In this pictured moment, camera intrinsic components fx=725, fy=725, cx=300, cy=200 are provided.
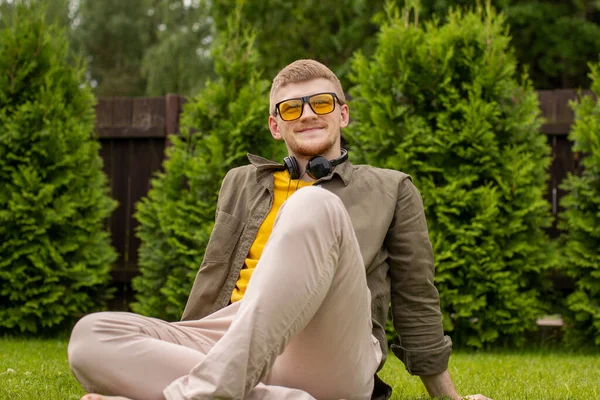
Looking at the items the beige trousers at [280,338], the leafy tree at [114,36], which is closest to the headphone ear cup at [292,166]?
the beige trousers at [280,338]

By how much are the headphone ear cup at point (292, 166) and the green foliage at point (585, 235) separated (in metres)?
3.76

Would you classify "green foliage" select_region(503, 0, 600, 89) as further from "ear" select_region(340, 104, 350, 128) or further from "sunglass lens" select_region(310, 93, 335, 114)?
"sunglass lens" select_region(310, 93, 335, 114)

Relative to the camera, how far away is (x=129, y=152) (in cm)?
780

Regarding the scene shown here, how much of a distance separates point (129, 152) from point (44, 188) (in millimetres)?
1523

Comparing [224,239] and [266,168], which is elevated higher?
[266,168]

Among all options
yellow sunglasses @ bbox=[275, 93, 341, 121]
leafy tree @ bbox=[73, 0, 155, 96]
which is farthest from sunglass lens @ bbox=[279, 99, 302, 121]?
leafy tree @ bbox=[73, 0, 155, 96]

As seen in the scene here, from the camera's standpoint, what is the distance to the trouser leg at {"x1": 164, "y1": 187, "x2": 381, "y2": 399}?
2127 millimetres

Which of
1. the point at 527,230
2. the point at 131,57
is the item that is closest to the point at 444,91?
the point at 527,230

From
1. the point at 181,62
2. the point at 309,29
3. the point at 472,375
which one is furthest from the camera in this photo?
the point at 181,62

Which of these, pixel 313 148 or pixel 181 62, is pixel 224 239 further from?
pixel 181 62

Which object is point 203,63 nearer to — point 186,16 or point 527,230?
point 186,16

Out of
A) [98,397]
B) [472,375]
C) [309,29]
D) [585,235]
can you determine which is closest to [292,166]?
[98,397]

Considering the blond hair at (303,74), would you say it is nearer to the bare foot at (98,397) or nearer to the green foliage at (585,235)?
the bare foot at (98,397)

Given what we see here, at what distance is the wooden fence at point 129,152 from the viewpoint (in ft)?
24.7
